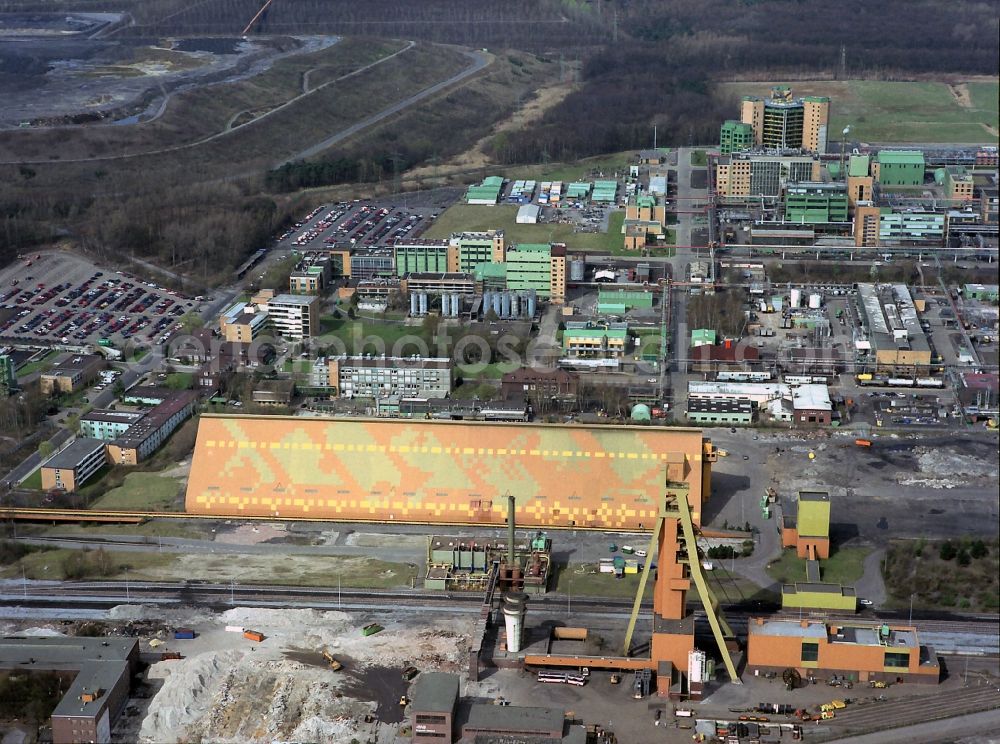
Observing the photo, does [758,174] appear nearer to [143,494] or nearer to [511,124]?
[511,124]

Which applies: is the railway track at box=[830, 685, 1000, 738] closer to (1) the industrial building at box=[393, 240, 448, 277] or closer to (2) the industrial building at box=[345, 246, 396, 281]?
(1) the industrial building at box=[393, 240, 448, 277]

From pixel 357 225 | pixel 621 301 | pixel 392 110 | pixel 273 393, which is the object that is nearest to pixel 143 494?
pixel 273 393

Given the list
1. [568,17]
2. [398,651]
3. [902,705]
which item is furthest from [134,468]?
[568,17]

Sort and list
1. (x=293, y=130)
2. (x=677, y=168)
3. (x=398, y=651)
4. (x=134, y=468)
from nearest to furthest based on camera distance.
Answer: (x=398, y=651)
(x=134, y=468)
(x=677, y=168)
(x=293, y=130)

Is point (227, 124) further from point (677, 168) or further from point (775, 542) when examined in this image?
point (775, 542)

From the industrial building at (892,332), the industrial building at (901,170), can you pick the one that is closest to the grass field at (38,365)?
the industrial building at (892,332)

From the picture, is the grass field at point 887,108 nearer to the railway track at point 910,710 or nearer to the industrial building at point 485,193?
the industrial building at point 485,193
